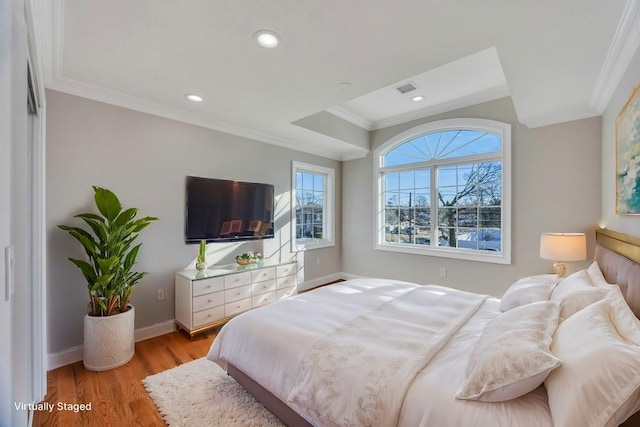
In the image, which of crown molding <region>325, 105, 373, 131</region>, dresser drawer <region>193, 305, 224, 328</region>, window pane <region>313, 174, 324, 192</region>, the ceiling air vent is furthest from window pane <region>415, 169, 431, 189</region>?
dresser drawer <region>193, 305, 224, 328</region>

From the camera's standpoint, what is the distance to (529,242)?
11.1 ft

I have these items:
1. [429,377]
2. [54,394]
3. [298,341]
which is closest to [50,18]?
[298,341]

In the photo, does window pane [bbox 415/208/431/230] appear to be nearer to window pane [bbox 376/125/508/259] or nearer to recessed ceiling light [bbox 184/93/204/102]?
window pane [bbox 376/125/508/259]

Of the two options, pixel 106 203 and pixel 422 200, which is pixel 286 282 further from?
pixel 422 200

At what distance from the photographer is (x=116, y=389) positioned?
80.5 inches

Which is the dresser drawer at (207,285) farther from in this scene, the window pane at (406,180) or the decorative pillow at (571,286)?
the window pane at (406,180)

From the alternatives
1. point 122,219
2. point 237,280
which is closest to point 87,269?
point 122,219

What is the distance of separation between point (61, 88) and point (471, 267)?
15.9 feet

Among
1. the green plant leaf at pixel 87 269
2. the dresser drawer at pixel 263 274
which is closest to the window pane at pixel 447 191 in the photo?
the dresser drawer at pixel 263 274

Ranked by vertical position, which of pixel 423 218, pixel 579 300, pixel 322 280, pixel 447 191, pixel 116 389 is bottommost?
pixel 116 389

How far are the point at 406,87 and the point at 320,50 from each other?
1.73 metres

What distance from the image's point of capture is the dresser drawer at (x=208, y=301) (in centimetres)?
282

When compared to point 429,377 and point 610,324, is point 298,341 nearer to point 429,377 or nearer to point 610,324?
point 429,377

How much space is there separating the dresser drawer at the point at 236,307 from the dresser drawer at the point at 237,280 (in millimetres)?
196
